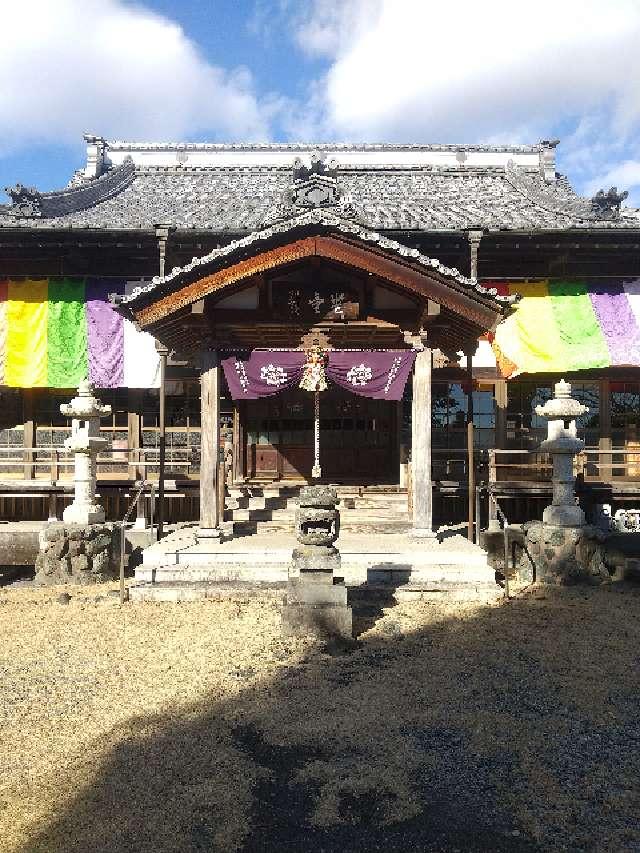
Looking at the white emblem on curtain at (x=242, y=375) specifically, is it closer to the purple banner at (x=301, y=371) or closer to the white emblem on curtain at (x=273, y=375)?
the purple banner at (x=301, y=371)

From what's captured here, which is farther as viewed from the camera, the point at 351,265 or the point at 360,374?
the point at 360,374

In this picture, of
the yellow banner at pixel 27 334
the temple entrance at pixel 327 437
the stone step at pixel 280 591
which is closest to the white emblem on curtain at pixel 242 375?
the stone step at pixel 280 591

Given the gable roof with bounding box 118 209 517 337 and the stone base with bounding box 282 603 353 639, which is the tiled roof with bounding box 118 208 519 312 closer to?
the gable roof with bounding box 118 209 517 337

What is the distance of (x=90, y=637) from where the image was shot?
7098mm

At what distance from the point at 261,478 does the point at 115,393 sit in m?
4.89

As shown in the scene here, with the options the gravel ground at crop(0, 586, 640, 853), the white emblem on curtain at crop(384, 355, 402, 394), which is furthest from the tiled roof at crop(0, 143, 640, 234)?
the gravel ground at crop(0, 586, 640, 853)

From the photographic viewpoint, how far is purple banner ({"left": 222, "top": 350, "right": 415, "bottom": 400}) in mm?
10547

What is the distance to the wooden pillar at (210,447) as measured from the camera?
1027 cm

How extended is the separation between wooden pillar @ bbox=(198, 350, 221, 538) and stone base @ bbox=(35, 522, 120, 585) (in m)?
1.93

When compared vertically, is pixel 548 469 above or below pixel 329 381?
below

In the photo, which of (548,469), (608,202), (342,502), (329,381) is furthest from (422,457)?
(608,202)

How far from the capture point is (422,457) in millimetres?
10281

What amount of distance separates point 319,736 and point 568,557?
6.80m

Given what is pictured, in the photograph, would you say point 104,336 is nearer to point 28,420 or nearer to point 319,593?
point 28,420
